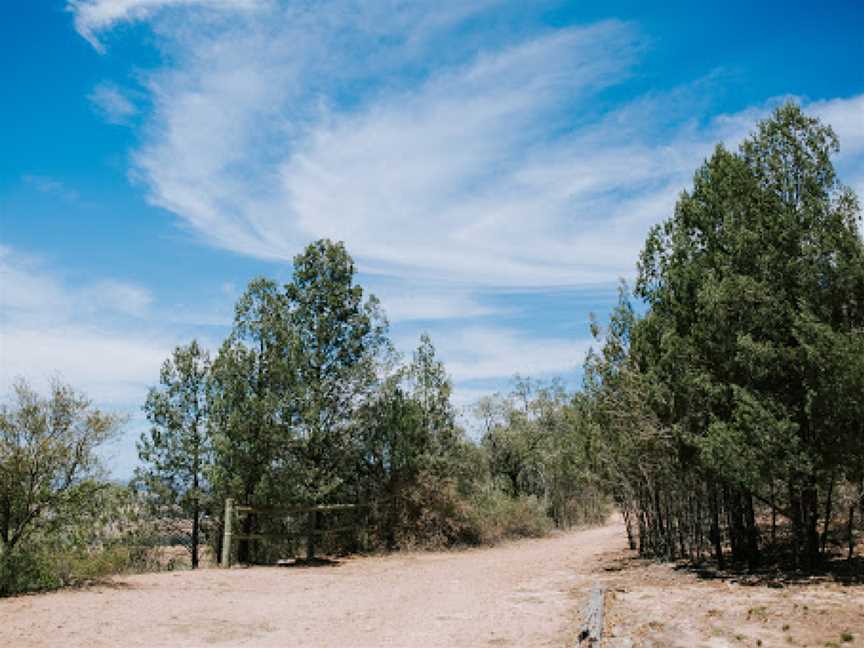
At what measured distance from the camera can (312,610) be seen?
10.7 meters

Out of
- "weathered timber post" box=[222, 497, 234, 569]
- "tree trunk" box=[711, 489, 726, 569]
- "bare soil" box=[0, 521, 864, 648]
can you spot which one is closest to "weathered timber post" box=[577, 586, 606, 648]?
"bare soil" box=[0, 521, 864, 648]

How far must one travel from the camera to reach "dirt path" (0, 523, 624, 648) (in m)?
8.28

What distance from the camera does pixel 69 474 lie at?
12359mm

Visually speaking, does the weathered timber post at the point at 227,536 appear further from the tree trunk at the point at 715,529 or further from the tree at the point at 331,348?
the tree trunk at the point at 715,529

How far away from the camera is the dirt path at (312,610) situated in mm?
8281

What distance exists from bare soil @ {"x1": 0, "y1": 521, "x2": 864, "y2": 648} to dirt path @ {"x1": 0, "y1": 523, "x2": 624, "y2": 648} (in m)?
0.02

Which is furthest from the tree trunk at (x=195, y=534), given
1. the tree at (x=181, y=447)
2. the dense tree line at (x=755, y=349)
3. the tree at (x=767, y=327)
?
the tree at (x=767, y=327)

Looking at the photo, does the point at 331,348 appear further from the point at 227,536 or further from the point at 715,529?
the point at 715,529

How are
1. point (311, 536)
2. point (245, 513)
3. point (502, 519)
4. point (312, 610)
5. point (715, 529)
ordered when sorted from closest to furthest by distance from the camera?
point (312, 610), point (715, 529), point (245, 513), point (311, 536), point (502, 519)

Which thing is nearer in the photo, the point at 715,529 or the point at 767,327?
the point at 767,327

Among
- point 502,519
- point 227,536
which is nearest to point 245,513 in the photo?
point 227,536

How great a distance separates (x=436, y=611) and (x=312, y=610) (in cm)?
214

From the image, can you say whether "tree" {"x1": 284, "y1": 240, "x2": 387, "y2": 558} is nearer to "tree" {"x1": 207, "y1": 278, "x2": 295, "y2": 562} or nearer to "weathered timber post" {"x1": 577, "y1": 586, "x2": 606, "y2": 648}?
"tree" {"x1": 207, "y1": 278, "x2": 295, "y2": 562}

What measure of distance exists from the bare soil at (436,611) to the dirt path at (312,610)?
24mm
